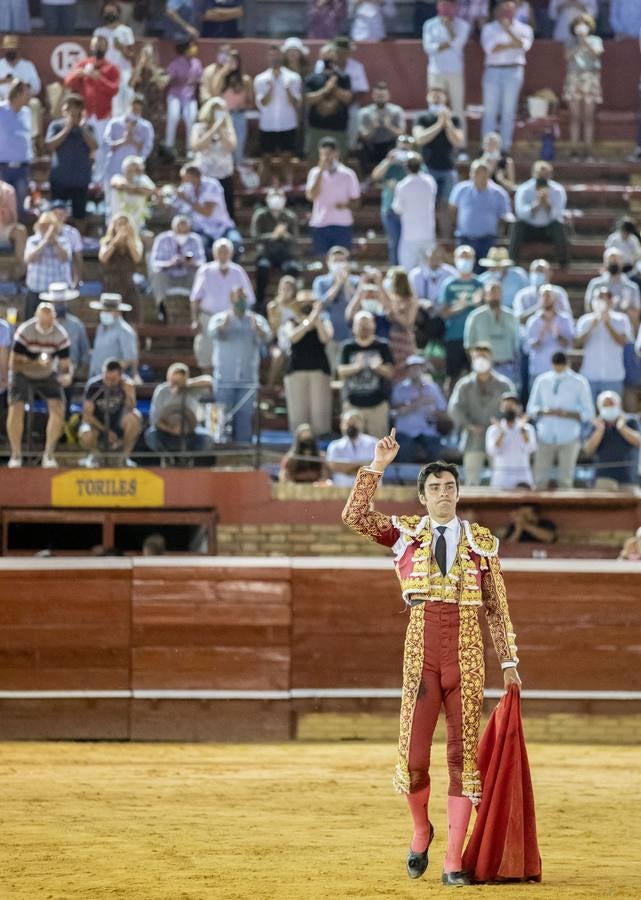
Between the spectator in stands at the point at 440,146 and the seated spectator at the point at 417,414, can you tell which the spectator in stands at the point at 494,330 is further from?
the spectator in stands at the point at 440,146

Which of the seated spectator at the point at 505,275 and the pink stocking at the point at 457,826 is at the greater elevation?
the seated spectator at the point at 505,275

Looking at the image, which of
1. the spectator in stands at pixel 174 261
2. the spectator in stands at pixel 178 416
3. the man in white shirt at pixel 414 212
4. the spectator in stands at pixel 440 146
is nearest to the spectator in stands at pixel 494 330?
the man in white shirt at pixel 414 212

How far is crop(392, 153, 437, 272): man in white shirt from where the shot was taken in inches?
631

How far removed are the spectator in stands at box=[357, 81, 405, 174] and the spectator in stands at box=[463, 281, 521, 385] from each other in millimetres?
3591

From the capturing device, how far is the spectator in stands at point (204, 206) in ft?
52.8

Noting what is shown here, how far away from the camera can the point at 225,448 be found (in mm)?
13422

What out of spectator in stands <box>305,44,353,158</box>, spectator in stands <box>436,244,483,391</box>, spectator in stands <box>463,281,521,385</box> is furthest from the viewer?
spectator in stands <box>305,44,353,158</box>

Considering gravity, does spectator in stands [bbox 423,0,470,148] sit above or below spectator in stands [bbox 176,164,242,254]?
above

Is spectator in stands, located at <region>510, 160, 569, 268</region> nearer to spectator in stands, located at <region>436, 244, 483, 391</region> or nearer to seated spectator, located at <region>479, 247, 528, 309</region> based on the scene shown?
seated spectator, located at <region>479, 247, 528, 309</region>

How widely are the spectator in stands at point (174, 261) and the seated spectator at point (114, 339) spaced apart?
1.28 meters

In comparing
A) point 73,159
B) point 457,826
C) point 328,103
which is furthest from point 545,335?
point 457,826

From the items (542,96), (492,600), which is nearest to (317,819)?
(492,600)

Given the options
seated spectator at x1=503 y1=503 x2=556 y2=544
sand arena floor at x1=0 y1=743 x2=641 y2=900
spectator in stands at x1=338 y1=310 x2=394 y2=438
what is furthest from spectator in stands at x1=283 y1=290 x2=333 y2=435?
sand arena floor at x1=0 y1=743 x2=641 y2=900

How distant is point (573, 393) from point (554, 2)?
7.15 m
